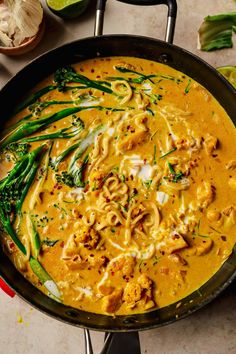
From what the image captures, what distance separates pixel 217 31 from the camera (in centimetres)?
474

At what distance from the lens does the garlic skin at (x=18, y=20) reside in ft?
15.2

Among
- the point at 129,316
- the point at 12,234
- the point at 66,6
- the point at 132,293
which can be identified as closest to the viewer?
the point at 132,293

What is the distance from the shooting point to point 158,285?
13.5 ft

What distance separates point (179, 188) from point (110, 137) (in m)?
0.68

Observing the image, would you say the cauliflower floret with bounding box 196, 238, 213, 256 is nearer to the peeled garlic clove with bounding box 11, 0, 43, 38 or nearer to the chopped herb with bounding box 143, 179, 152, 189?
the chopped herb with bounding box 143, 179, 152, 189

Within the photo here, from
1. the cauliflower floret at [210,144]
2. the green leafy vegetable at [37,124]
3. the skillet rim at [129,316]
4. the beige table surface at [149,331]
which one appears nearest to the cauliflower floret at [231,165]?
the cauliflower floret at [210,144]

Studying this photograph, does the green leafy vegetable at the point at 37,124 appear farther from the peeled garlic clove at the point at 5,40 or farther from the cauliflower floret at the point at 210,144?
the cauliflower floret at the point at 210,144

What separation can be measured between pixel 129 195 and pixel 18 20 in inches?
71.6

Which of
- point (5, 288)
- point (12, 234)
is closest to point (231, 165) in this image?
point (12, 234)

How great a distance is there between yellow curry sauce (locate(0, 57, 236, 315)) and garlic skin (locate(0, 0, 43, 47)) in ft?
2.40

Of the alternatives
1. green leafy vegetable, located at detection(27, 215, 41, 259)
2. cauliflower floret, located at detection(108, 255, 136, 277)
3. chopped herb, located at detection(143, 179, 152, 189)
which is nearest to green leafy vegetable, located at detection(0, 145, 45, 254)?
green leafy vegetable, located at detection(27, 215, 41, 259)

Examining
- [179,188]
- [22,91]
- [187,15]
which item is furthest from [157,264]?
[187,15]

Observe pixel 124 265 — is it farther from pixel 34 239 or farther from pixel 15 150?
pixel 15 150

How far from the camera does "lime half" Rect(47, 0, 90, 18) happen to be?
470cm
